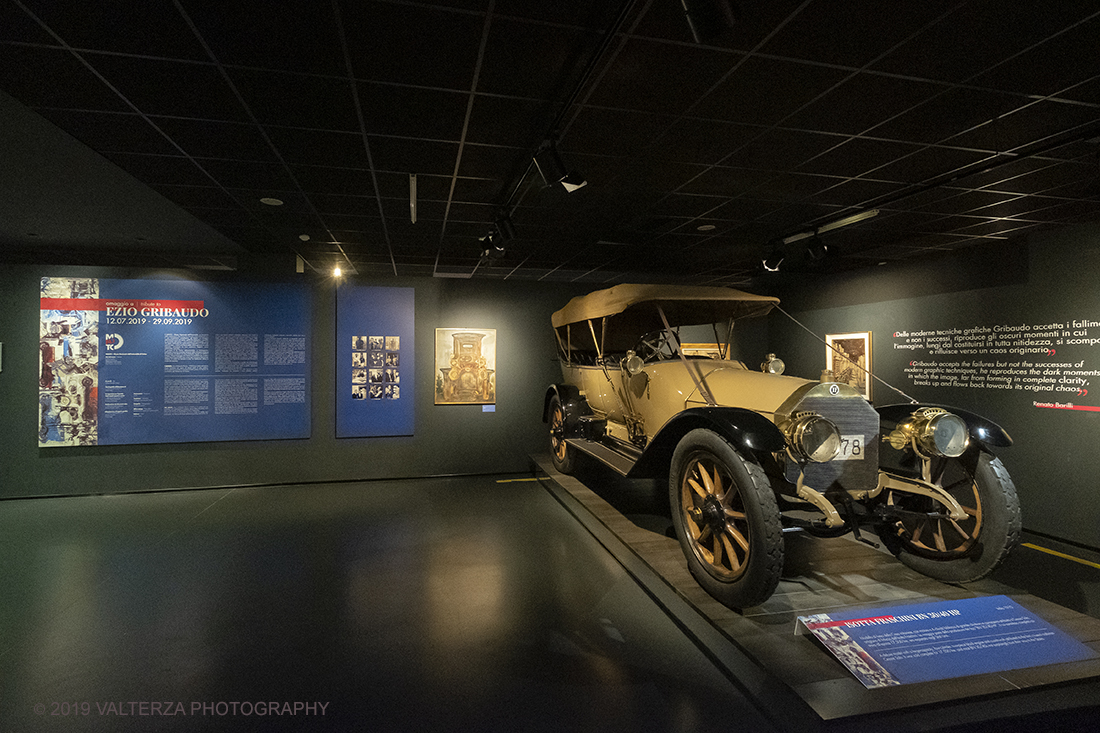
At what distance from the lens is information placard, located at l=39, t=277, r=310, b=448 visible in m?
5.80

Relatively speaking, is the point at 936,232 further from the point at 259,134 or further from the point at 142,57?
the point at 142,57

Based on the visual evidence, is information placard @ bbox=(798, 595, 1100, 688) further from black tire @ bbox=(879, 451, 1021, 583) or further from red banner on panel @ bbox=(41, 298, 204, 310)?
red banner on panel @ bbox=(41, 298, 204, 310)

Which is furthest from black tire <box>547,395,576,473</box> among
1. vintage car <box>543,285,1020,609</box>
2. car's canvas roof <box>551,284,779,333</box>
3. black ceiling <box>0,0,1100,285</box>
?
black ceiling <box>0,0,1100,285</box>

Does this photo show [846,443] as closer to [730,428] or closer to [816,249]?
[730,428]

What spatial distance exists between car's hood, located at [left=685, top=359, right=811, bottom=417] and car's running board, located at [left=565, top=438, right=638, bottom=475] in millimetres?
735

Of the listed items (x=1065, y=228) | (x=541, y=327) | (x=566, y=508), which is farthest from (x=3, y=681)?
(x=1065, y=228)

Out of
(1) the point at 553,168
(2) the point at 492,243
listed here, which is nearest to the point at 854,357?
(2) the point at 492,243

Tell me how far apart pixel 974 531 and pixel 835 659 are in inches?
60.6

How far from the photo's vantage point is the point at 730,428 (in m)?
2.73

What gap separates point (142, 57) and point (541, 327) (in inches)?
217

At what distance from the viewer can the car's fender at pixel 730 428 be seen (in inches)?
104

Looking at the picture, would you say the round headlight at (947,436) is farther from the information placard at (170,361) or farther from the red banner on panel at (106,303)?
the red banner on panel at (106,303)

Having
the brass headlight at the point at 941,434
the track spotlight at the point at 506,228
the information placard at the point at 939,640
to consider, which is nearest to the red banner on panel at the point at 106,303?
the track spotlight at the point at 506,228

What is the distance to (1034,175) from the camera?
3.53 meters
